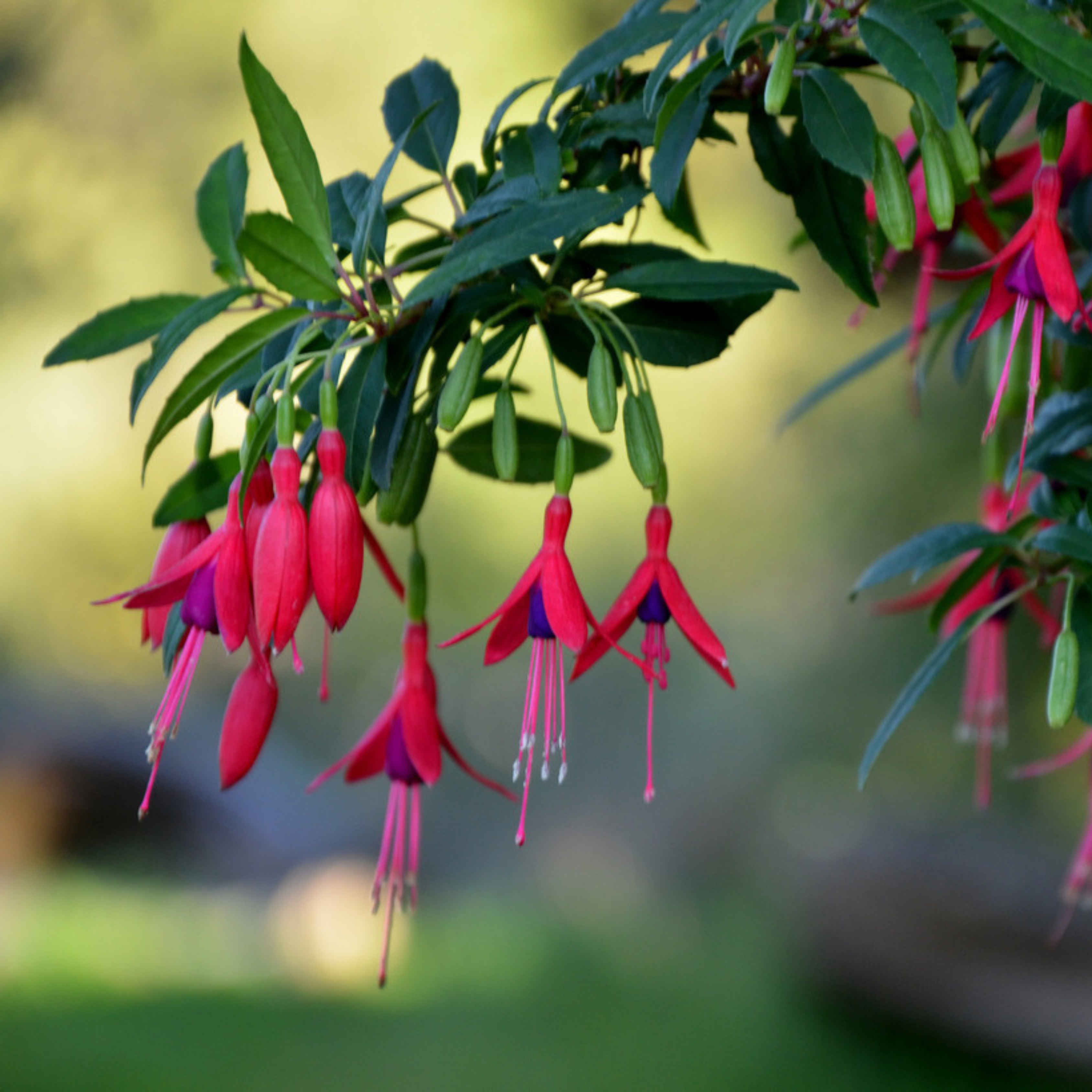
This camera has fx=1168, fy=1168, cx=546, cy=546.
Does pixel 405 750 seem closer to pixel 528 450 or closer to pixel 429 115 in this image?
pixel 528 450

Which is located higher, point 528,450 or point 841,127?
point 841,127

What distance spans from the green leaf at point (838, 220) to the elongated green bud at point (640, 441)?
0.34 ft

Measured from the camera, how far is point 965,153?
1.43ft

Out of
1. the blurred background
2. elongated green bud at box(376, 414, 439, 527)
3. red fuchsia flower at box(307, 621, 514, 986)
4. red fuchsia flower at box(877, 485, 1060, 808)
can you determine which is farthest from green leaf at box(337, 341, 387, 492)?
the blurred background

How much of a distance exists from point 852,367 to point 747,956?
6.70 ft

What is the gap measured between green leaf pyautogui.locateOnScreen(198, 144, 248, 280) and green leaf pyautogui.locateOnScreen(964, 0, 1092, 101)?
1.01ft

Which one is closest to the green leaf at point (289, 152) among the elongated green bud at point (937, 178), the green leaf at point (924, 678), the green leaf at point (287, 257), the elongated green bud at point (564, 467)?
the green leaf at point (287, 257)

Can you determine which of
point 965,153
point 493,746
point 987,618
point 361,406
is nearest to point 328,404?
point 361,406

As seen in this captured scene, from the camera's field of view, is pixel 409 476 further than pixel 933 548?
No

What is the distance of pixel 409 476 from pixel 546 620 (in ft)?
0.26

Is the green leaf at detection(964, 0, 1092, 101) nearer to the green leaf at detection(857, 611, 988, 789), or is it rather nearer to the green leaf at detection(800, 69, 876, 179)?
the green leaf at detection(800, 69, 876, 179)

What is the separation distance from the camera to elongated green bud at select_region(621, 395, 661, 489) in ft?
1.43

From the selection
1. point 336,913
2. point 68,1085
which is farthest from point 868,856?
point 68,1085

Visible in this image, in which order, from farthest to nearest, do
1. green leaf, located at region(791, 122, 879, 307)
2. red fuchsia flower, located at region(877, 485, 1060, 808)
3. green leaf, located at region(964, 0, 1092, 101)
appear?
red fuchsia flower, located at region(877, 485, 1060, 808) → green leaf, located at region(791, 122, 879, 307) → green leaf, located at region(964, 0, 1092, 101)
